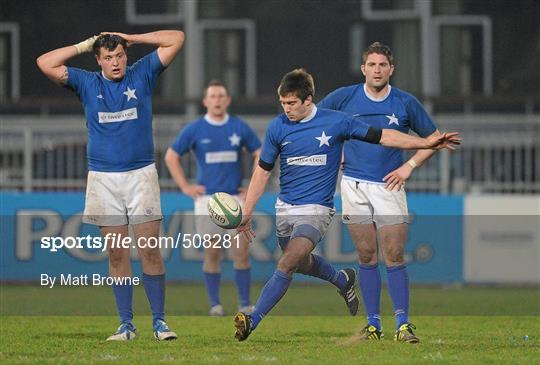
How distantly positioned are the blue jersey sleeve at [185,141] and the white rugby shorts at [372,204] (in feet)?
12.4

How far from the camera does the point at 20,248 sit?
18609mm

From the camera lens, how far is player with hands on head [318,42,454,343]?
37.6 feet

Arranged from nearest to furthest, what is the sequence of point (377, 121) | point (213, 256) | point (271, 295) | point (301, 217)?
point (271, 295), point (301, 217), point (377, 121), point (213, 256)

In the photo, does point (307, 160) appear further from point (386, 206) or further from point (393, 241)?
point (393, 241)

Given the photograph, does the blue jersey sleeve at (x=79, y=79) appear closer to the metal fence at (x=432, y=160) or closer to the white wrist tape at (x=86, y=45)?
the white wrist tape at (x=86, y=45)

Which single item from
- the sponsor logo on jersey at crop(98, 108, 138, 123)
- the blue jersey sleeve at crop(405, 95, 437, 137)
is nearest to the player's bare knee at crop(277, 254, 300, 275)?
the blue jersey sleeve at crop(405, 95, 437, 137)

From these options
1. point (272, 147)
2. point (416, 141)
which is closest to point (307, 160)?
point (272, 147)

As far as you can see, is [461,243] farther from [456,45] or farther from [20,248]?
[20,248]

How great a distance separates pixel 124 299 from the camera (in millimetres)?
11703

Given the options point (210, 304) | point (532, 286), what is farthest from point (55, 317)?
point (532, 286)

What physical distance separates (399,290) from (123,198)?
217 cm

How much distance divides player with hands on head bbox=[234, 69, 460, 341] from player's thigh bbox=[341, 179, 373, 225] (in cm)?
34

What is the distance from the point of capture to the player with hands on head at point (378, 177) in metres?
11.5

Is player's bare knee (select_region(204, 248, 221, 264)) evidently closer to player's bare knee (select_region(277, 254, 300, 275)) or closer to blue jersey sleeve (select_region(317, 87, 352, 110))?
blue jersey sleeve (select_region(317, 87, 352, 110))
